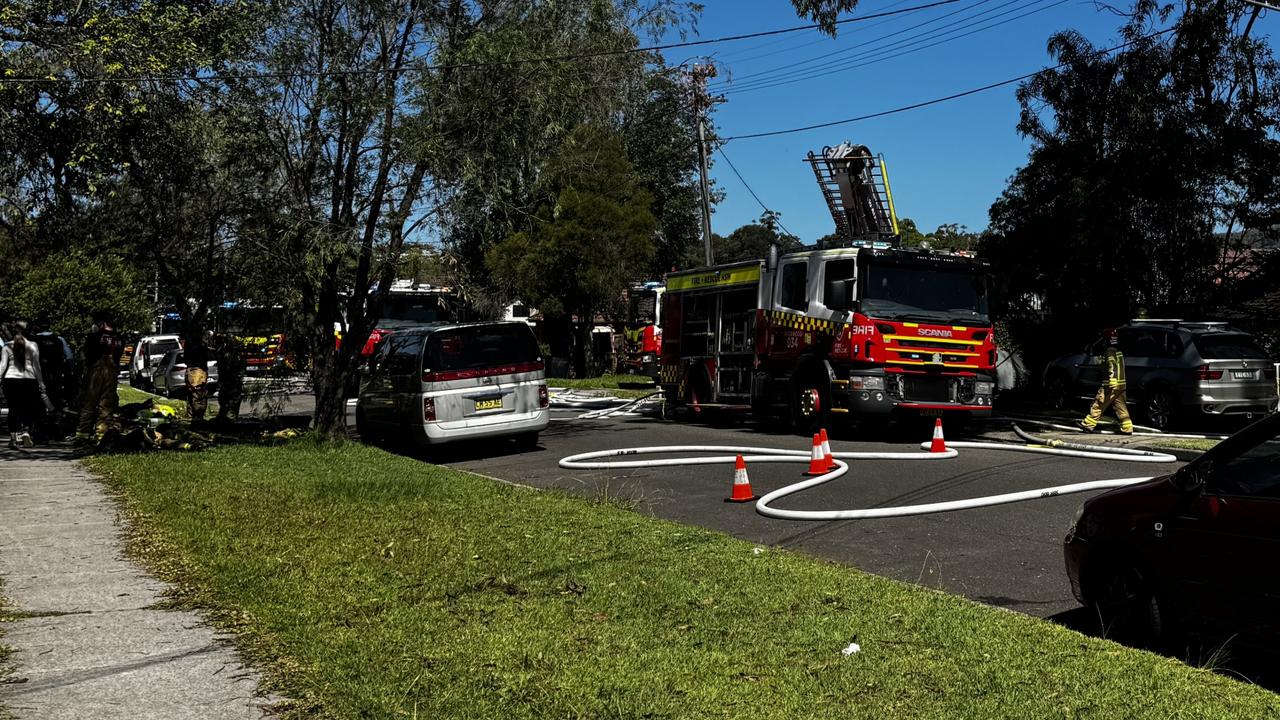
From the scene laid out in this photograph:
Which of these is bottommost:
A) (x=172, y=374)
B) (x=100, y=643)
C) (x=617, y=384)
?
(x=100, y=643)

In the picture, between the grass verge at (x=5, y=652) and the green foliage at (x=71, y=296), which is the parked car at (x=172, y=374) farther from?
the grass verge at (x=5, y=652)

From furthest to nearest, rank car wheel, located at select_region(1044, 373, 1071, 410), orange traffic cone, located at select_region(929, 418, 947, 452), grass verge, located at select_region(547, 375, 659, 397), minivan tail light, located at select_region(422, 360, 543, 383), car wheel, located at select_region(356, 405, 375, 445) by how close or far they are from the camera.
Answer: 1. grass verge, located at select_region(547, 375, 659, 397)
2. car wheel, located at select_region(1044, 373, 1071, 410)
3. car wheel, located at select_region(356, 405, 375, 445)
4. minivan tail light, located at select_region(422, 360, 543, 383)
5. orange traffic cone, located at select_region(929, 418, 947, 452)

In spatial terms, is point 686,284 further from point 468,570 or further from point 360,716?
point 360,716

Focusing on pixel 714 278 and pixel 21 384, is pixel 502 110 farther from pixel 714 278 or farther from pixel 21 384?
pixel 21 384

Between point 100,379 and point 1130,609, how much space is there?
1417cm

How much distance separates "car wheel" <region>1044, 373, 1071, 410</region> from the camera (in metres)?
22.8

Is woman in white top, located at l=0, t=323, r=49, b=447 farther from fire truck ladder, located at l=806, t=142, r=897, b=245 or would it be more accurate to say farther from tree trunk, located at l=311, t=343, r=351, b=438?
fire truck ladder, located at l=806, t=142, r=897, b=245

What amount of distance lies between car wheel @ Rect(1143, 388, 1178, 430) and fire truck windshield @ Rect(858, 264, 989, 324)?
3706mm

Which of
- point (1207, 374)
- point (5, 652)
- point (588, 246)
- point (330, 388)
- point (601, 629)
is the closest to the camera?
point (5, 652)

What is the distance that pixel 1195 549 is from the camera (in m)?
5.50

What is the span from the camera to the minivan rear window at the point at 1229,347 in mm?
17875

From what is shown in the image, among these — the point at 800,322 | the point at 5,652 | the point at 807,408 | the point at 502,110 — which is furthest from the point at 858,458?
the point at 5,652

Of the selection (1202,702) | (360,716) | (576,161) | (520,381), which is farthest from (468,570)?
(576,161)

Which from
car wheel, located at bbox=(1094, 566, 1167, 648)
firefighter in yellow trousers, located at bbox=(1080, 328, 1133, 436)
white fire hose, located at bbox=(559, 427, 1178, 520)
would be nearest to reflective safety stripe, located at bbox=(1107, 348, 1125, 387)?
firefighter in yellow trousers, located at bbox=(1080, 328, 1133, 436)
